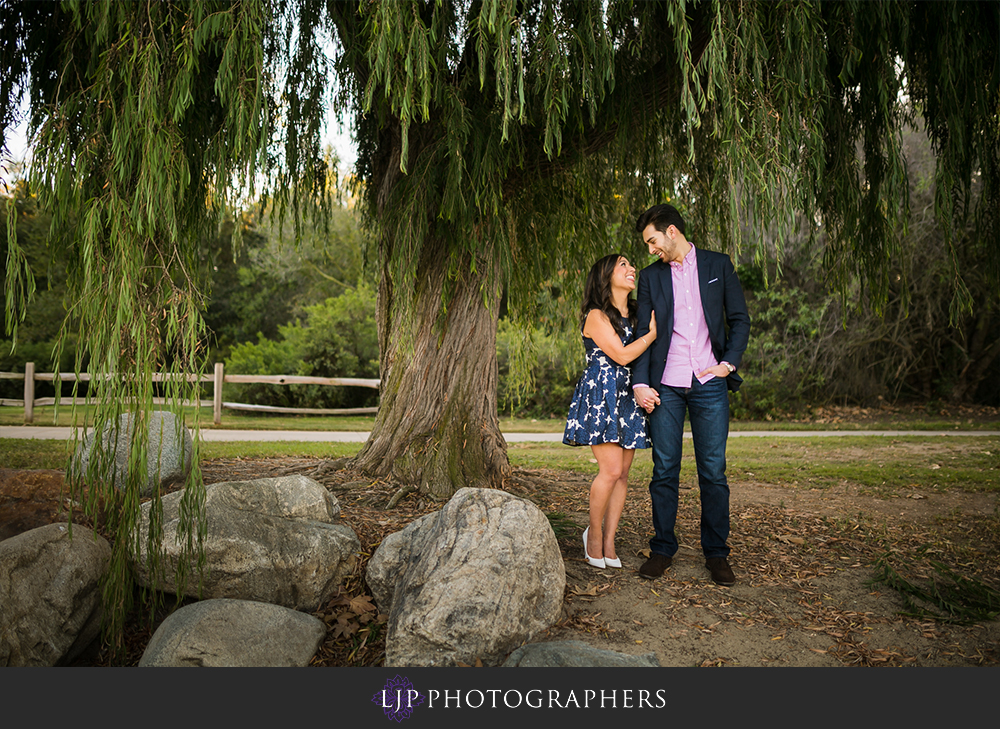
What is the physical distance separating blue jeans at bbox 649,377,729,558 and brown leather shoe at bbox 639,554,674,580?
3cm

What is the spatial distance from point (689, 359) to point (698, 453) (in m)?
0.51

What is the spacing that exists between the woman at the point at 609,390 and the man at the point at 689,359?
9cm

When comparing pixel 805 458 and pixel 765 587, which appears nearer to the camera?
pixel 765 587

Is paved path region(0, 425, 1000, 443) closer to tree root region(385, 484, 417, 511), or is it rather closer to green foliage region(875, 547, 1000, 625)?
tree root region(385, 484, 417, 511)

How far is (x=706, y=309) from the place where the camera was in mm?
3465

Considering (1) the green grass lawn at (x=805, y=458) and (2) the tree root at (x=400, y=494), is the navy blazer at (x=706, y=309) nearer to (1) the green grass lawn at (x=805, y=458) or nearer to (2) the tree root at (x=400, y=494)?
(2) the tree root at (x=400, y=494)

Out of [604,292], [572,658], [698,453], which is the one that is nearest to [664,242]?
[604,292]

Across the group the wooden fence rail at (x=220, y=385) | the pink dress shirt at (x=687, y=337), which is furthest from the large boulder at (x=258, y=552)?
the wooden fence rail at (x=220, y=385)

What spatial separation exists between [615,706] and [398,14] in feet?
10.2

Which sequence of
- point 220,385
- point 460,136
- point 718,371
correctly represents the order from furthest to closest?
point 220,385 → point 460,136 → point 718,371

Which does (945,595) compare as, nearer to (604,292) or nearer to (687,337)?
(687,337)

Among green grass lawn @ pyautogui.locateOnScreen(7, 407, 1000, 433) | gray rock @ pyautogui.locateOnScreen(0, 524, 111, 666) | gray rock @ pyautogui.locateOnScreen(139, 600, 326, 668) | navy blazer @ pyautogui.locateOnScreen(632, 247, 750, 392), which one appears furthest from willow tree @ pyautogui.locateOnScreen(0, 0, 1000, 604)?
green grass lawn @ pyautogui.locateOnScreen(7, 407, 1000, 433)

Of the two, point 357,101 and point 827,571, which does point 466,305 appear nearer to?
point 357,101

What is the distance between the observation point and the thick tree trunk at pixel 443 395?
503 centimetres
